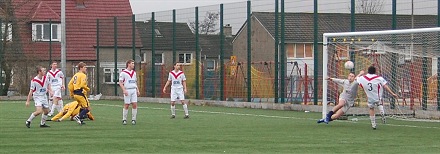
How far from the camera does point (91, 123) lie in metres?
23.9

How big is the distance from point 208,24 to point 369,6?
888 cm

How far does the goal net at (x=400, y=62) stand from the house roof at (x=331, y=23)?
4.79 ft

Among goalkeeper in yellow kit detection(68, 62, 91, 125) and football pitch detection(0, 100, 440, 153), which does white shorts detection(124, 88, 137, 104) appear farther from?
goalkeeper in yellow kit detection(68, 62, 91, 125)

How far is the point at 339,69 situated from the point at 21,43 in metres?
24.8

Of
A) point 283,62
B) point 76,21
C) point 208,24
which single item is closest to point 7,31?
point 76,21

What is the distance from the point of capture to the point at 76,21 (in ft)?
158

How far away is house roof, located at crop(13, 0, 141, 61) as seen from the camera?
47469 mm

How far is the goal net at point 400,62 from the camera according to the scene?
985 inches

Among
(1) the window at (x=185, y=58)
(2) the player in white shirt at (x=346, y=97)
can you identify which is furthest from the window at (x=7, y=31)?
(2) the player in white shirt at (x=346, y=97)

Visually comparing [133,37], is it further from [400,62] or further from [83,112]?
[83,112]

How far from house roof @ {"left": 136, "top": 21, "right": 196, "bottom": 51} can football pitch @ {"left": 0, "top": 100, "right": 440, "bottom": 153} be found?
44.1ft

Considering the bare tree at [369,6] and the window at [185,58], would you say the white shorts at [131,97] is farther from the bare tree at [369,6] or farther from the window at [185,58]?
the window at [185,58]

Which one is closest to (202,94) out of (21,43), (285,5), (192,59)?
(192,59)

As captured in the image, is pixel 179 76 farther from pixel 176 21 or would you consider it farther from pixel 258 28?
pixel 176 21
